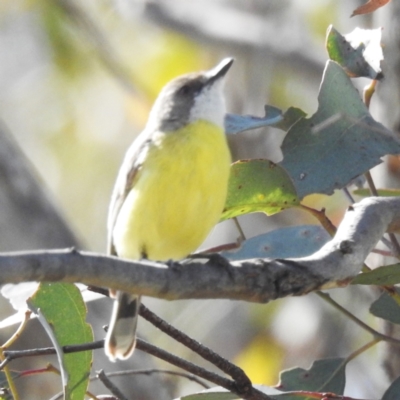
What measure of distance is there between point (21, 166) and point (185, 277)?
3537 millimetres

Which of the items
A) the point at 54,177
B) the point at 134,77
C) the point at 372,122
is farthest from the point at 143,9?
the point at 372,122

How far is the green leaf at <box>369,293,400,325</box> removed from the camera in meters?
2.39

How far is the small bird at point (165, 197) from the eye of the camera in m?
2.44

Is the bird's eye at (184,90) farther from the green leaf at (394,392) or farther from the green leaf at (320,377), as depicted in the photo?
Result: the green leaf at (394,392)

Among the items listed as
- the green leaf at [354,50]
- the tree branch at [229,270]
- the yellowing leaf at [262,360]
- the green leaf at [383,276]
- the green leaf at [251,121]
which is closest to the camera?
the tree branch at [229,270]

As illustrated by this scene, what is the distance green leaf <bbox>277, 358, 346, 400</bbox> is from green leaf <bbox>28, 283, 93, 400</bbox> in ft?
2.08

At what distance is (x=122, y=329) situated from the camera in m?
2.46

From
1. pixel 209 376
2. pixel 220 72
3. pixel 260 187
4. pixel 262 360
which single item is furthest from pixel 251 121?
pixel 262 360

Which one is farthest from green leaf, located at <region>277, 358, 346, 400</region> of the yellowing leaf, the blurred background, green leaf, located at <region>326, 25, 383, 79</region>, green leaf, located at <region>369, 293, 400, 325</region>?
the yellowing leaf

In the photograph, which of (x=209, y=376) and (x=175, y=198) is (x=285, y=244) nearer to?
(x=175, y=198)

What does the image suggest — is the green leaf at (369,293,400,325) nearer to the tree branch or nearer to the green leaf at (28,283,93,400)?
the tree branch

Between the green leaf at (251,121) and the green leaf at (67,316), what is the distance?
74cm

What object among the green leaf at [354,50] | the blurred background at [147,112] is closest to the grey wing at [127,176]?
the green leaf at [354,50]

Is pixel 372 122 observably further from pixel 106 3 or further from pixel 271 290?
pixel 106 3
